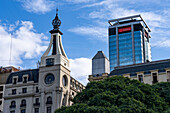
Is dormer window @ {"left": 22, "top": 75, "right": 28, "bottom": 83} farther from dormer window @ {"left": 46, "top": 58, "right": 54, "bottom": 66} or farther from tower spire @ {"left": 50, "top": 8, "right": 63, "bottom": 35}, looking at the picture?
tower spire @ {"left": 50, "top": 8, "right": 63, "bottom": 35}

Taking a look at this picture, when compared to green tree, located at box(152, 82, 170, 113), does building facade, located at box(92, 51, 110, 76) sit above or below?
above

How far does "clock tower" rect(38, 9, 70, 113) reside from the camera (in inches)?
2844

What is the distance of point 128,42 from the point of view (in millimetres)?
163375

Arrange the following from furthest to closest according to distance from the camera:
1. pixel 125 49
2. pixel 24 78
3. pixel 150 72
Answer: pixel 125 49
pixel 24 78
pixel 150 72

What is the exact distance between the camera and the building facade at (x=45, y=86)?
238 feet

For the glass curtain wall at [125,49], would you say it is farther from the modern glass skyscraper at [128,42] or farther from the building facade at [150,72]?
the building facade at [150,72]

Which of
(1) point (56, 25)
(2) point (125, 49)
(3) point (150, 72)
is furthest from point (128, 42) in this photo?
(3) point (150, 72)

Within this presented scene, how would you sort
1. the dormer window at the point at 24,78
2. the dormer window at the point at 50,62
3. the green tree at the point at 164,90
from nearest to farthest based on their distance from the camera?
1. the green tree at the point at 164,90
2. the dormer window at the point at 50,62
3. the dormer window at the point at 24,78

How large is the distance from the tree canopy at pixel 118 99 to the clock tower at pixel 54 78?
81.5ft

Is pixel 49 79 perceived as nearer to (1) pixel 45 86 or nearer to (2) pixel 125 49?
(1) pixel 45 86

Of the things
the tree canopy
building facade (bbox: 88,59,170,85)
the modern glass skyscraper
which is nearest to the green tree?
the tree canopy

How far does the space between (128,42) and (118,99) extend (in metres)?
123

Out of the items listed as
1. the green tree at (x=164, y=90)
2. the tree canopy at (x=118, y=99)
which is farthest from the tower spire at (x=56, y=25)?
the green tree at (x=164, y=90)

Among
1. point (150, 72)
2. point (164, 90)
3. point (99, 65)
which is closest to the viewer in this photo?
point (164, 90)
